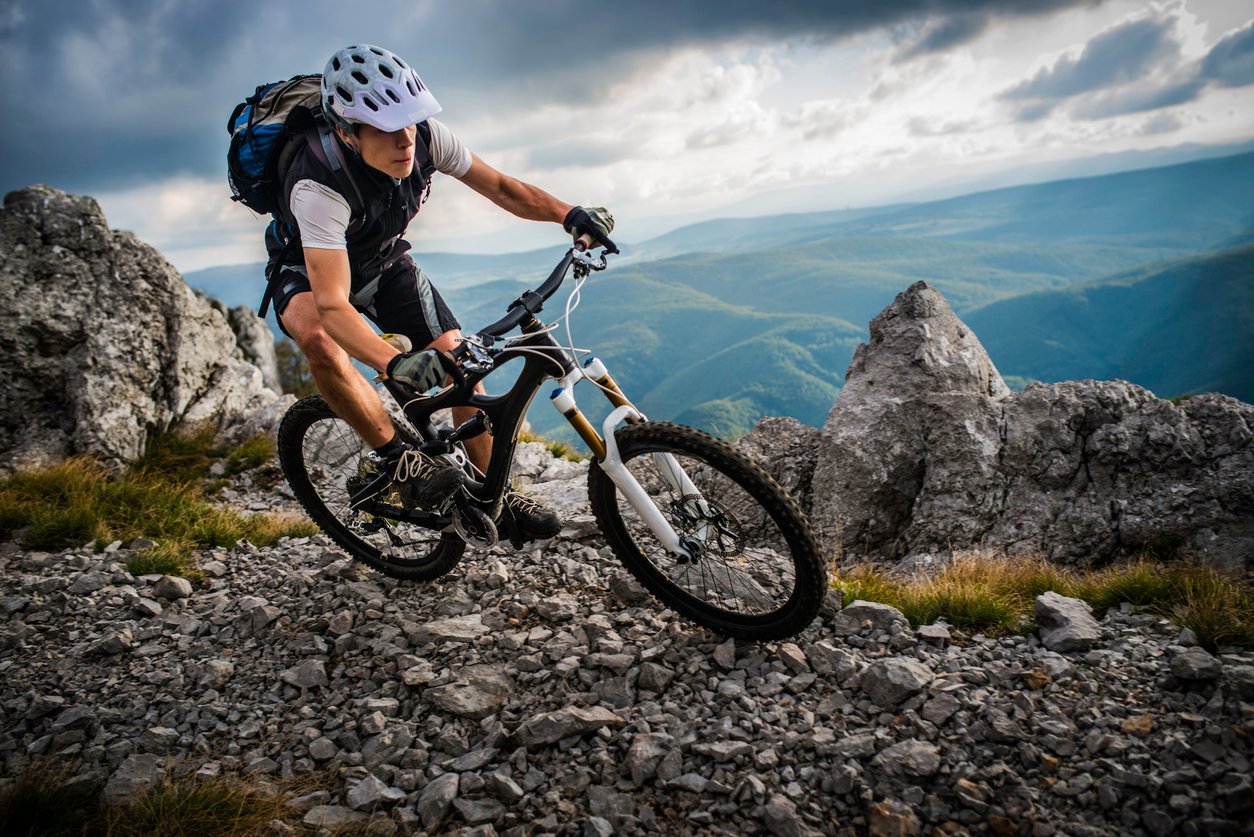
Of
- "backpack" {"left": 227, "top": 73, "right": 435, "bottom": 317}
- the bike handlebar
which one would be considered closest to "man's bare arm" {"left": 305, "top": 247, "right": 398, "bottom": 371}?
"backpack" {"left": 227, "top": 73, "right": 435, "bottom": 317}

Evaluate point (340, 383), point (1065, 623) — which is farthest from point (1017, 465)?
point (340, 383)

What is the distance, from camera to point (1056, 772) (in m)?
3.22

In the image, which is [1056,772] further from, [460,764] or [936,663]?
[460,764]

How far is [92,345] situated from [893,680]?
39.9ft

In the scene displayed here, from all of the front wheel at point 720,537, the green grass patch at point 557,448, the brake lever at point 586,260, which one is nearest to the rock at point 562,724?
the front wheel at point 720,537

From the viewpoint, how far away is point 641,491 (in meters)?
4.17

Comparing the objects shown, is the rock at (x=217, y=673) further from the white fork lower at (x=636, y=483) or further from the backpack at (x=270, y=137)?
the backpack at (x=270, y=137)

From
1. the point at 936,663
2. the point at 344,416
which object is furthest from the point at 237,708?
the point at 936,663

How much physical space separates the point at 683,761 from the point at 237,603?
4.36 metres

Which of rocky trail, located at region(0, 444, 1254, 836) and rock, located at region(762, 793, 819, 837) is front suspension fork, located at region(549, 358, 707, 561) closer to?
rocky trail, located at region(0, 444, 1254, 836)

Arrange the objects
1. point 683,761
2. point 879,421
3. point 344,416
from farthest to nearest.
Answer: point 879,421 → point 344,416 → point 683,761

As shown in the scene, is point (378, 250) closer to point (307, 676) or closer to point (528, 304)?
point (528, 304)

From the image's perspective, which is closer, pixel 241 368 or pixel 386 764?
pixel 386 764

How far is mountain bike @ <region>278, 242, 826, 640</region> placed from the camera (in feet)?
13.0
